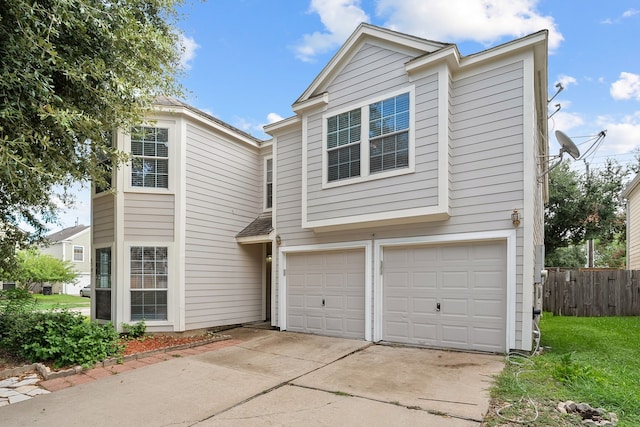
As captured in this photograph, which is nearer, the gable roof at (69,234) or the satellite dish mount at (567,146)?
the satellite dish mount at (567,146)

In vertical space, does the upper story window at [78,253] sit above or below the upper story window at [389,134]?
below

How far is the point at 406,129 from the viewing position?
270 inches

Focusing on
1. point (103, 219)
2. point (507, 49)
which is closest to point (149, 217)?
point (103, 219)

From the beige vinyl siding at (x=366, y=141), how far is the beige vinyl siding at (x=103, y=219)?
4287 millimetres

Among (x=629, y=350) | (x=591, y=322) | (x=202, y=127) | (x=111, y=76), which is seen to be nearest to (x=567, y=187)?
(x=591, y=322)

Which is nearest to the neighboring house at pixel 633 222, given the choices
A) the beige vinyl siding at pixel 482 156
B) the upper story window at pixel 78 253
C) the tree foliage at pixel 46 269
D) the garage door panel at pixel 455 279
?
the beige vinyl siding at pixel 482 156

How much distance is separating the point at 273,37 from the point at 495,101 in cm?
776

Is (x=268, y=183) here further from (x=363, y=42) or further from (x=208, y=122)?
(x=363, y=42)

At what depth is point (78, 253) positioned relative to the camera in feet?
102

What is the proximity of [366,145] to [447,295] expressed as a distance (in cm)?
314

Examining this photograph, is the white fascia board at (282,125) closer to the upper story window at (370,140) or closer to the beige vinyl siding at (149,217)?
Result: the upper story window at (370,140)

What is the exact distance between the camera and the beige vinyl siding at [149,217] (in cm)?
811

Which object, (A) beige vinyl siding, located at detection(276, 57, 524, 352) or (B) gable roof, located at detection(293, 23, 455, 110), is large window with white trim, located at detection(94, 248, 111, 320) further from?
(A) beige vinyl siding, located at detection(276, 57, 524, 352)

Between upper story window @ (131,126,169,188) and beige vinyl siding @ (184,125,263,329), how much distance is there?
20.1 inches
